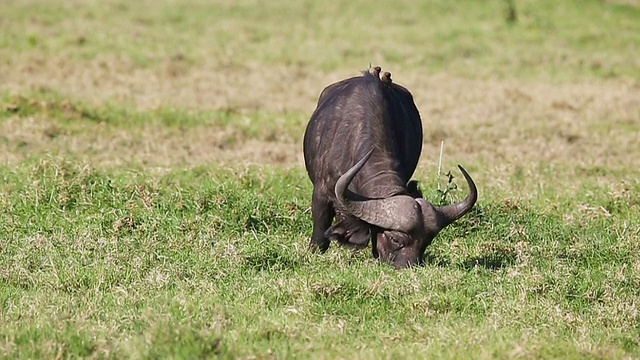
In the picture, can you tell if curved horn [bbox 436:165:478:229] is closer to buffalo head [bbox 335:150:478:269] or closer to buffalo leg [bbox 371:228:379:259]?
buffalo head [bbox 335:150:478:269]

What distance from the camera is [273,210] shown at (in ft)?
29.1

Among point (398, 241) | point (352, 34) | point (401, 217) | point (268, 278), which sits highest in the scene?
point (401, 217)

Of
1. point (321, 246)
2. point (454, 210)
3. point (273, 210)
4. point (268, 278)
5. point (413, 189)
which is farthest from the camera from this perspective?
point (273, 210)

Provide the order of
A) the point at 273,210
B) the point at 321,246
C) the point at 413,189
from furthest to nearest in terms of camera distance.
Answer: the point at 273,210, the point at 321,246, the point at 413,189

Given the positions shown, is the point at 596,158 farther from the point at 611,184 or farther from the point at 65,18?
the point at 65,18

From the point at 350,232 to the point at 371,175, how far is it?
442mm

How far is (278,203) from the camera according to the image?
9086mm

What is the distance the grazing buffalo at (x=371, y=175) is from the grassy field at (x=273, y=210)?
208 mm

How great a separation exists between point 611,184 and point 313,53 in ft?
35.9

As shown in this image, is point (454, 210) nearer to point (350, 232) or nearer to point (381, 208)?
point (381, 208)

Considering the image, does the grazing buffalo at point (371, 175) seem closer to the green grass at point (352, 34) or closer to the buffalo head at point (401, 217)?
the buffalo head at point (401, 217)

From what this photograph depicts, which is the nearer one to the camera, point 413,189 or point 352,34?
point 413,189

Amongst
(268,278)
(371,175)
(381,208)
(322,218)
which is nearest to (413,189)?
(371,175)

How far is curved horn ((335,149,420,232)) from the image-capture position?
7.06 m
